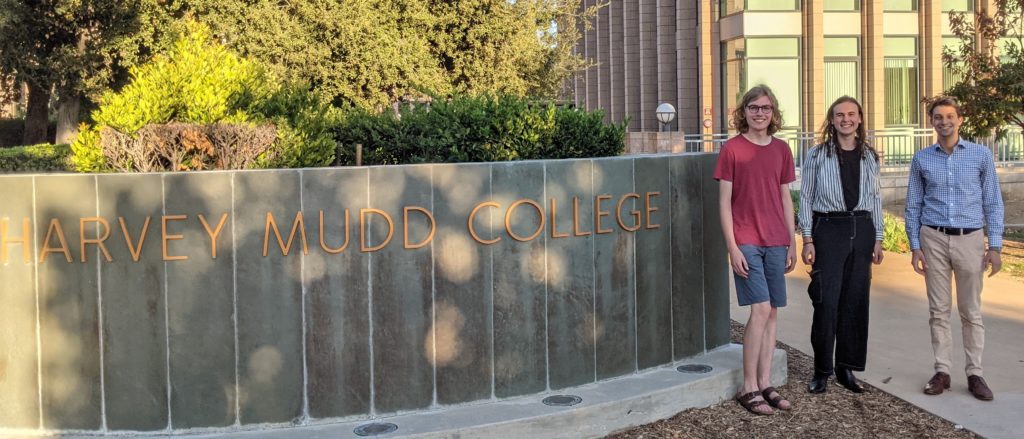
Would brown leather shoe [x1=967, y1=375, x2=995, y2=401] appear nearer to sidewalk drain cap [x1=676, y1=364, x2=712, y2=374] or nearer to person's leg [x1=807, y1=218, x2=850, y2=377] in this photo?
person's leg [x1=807, y1=218, x2=850, y2=377]

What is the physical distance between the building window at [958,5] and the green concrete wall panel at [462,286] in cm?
3238

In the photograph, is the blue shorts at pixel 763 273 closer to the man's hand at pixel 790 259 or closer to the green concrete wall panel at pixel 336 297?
the man's hand at pixel 790 259

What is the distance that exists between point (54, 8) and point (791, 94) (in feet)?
72.4

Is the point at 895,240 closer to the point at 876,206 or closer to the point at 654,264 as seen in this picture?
the point at 876,206

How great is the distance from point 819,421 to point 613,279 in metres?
1.40

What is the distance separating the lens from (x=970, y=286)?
633 centimetres

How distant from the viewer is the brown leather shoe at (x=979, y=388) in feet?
20.4

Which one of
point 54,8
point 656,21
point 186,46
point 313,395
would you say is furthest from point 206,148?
point 656,21

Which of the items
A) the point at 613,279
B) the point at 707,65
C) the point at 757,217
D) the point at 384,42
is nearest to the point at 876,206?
the point at 757,217

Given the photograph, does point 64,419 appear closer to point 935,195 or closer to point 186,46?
point 186,46

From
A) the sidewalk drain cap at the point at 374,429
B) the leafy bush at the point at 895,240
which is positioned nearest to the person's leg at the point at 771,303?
the sidewalk drain cap at the point at 374,429

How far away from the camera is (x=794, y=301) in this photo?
398 inches

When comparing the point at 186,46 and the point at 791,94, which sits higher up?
the point at 791,94

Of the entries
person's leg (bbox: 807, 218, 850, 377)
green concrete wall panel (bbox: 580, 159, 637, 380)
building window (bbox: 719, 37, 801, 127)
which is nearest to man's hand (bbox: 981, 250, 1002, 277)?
person's leg (bbox: 807, 218, 850, 377)
